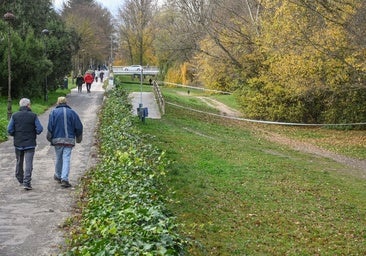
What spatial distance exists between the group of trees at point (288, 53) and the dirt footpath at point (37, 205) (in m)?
13.3

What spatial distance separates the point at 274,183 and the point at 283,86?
16692mm

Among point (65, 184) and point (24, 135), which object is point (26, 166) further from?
point (65, 184)

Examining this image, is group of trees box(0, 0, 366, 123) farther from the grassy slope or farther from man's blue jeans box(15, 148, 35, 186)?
man's blue jeans box(15, 148, 35, 186)

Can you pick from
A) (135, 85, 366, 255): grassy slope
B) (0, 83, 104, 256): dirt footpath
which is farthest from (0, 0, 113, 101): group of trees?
(135, 85, 366, 255): grassy slope

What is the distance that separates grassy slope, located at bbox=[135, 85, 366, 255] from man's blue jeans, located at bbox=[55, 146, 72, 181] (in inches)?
87.5

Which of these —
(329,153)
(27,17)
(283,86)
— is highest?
(27,17)

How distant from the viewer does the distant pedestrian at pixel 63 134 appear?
958 cm

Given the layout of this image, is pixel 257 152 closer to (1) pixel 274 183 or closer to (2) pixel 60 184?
(1) pixel 274 183

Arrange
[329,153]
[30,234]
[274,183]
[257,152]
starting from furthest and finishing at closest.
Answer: [329,153] < [257,152] < [274,183] < [30,234]

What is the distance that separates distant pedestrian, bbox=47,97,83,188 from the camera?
9.58 metres

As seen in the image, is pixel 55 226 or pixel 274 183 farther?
pixel 274 183

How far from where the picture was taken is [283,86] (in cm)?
A: 2883

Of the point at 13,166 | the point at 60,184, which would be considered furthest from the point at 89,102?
the point at 60,184

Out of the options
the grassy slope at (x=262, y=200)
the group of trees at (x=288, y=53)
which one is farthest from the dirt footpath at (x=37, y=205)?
the group of trees at (x=288, y=53)
